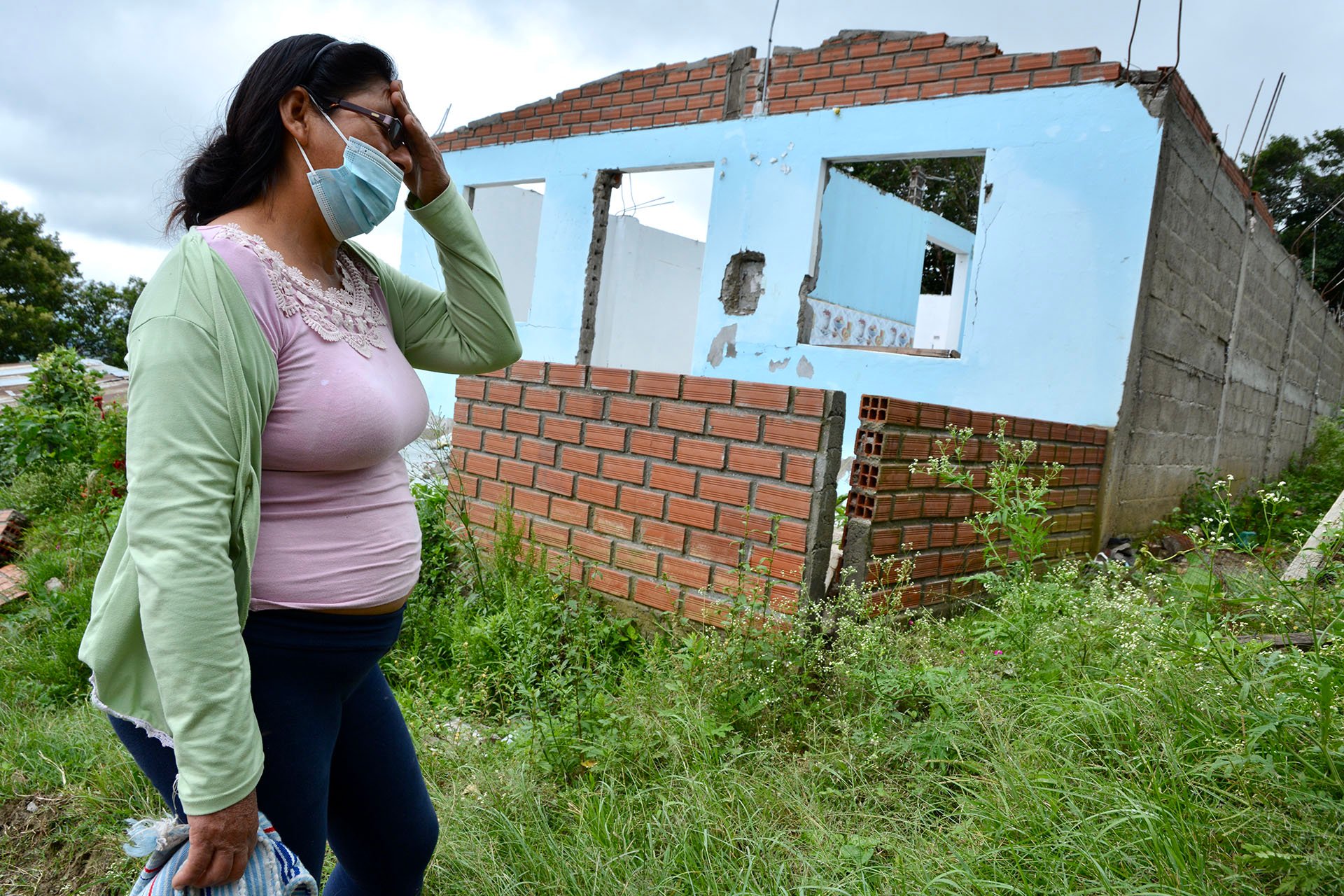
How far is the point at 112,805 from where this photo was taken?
241 cm

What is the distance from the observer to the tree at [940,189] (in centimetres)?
1859

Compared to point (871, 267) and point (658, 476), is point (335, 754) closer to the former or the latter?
point (658, 476)

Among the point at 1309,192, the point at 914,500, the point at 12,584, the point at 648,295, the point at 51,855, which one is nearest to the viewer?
the point at 51,855

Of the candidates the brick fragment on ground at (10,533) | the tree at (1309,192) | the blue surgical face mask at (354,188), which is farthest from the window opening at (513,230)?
the tree at (1309,192)

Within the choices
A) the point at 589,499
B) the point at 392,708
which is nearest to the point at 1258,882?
the point at 392,708

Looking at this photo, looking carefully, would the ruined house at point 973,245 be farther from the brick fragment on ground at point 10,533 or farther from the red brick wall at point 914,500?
the brick fragment on ground at point 10,533

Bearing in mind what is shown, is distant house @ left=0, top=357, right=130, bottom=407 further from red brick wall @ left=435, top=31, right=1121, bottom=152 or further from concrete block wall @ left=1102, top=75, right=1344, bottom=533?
concrete block wall @ left=1102, top=75, right=1344, bottom=533

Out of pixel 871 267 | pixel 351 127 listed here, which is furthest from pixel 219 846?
pixel 871 267

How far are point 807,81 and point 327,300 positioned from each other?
21.5ft

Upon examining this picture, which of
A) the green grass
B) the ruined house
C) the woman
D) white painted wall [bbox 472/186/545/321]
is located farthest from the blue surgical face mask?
white painted wall [bbox 472/186/545/321]

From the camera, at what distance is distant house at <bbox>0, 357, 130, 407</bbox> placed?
8820 mm

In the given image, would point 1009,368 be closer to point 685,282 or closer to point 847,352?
point 847,352

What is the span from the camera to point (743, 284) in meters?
7.36

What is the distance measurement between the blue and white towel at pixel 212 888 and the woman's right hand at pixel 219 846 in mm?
13
